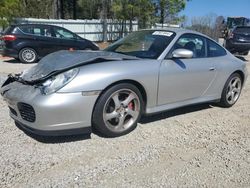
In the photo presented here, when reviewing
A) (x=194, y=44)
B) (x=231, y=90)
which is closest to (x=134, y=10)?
(x=231, y=90)

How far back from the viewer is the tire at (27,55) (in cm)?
1094

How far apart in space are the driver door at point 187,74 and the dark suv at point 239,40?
999 centimetres

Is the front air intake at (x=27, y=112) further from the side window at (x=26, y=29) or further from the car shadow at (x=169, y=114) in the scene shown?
the side window at (x=26, y=29)

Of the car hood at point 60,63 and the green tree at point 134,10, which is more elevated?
the green tree at point 134,10

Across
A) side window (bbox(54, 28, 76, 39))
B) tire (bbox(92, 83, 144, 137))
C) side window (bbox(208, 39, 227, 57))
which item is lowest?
tire (bbox(92, 83, 144, 137))

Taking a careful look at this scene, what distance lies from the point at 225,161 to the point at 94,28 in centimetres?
1921

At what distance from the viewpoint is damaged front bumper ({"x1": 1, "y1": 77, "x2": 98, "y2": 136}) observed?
10.8 feet

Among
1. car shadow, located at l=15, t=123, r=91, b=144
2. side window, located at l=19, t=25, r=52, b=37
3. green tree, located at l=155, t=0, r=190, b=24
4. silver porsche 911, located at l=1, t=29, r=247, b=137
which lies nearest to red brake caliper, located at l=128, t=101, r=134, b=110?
silver porsche 911, located at l=1, t=29, r=247, b=137

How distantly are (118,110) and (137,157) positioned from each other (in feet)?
2.35

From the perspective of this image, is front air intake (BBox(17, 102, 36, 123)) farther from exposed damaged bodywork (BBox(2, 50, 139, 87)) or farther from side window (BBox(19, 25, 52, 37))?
side window (BBox(19, 25, 52, 37))

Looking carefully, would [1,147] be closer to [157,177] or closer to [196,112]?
[157,177]

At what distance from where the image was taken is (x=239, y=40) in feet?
46.2

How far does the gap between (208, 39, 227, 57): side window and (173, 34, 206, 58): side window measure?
0.15m

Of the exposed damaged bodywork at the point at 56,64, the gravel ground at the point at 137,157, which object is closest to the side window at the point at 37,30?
the gravel ground at the point at 137,157
